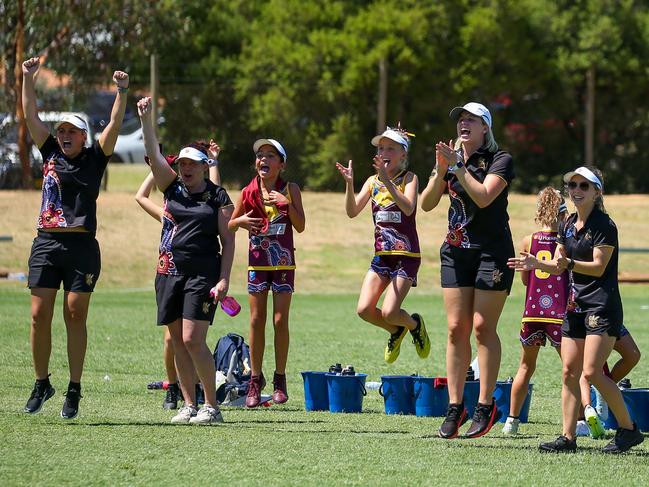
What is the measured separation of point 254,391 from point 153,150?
95.9 inches

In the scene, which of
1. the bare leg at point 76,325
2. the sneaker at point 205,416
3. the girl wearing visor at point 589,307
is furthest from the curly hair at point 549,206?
the bare leg at point 76,325

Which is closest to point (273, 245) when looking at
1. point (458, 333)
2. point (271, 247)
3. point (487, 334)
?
point (271, 247)

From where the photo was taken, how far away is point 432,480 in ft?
23.0

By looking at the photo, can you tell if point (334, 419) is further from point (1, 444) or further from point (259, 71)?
point (259, 71)

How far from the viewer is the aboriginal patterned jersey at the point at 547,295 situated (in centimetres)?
927

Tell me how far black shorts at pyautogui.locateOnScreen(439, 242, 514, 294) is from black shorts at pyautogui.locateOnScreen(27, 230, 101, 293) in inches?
98.7

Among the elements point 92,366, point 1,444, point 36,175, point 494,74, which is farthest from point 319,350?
point 494,74

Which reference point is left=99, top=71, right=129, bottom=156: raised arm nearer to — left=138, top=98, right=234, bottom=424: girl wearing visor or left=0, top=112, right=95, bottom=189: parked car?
left=138, top=98, right=234, bottom=424: girl wearing visor

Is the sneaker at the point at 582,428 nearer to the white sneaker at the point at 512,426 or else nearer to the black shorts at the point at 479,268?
the white sneaker at the point at 512,426

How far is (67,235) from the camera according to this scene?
9.00 meters

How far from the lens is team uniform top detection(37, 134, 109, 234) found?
8961 millimetres

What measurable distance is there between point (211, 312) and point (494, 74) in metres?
25.2

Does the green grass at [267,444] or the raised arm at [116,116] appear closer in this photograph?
the green grass at [267,444]

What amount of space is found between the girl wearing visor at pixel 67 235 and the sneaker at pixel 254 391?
67.6 inches
